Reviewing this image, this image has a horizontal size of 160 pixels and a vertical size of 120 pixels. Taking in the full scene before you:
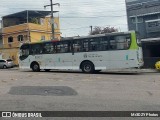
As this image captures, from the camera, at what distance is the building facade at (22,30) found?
160 feet

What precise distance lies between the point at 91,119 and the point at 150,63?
71.2 feet

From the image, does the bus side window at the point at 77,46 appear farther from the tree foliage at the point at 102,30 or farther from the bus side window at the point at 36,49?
the tree foliage at the point at 102,30

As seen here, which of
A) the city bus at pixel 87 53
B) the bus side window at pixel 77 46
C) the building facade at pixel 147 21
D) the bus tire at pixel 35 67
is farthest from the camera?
the building facade at pixel 147 21

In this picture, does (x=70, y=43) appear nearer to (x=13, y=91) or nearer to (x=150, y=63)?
(x=150, y=63)

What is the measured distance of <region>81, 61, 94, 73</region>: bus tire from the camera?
79.7 ft

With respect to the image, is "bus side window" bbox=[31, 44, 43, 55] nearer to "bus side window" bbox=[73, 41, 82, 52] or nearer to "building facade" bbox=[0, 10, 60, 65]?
"bus side window" bbox=[73, 41, 82, 52]

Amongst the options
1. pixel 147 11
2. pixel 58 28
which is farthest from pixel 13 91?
pixel 58 28

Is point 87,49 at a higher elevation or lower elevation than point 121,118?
higher

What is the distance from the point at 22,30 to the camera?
48500mm

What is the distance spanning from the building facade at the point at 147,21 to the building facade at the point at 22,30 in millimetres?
A: 19293

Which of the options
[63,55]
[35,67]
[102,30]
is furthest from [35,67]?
[102,30]

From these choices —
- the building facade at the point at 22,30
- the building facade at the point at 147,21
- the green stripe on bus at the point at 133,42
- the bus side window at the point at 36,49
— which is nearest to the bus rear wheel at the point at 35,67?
the bus side window at the point at 36,49

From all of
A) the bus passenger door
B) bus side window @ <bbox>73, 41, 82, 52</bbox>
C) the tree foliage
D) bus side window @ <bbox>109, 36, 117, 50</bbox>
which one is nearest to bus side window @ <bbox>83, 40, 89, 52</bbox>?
bus side window @ <bbox>73, 41, 82, 52</bbox>

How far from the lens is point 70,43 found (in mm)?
25188
